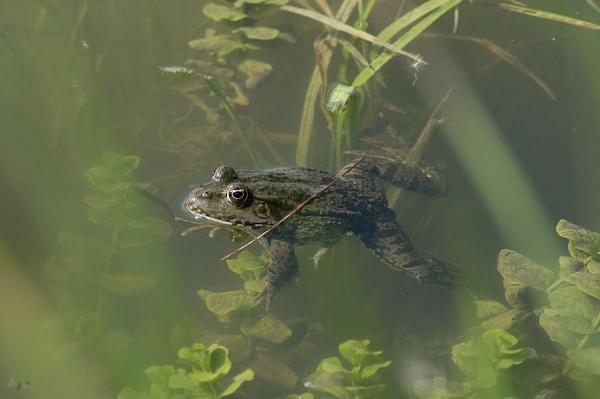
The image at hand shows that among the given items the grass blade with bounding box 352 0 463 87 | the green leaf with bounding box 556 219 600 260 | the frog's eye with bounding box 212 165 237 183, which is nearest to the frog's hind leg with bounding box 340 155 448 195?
the grass blade with bounding box 352 0 463 87

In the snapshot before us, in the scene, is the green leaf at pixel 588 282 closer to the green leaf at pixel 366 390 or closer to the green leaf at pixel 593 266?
the green leaf at pixel 593 266

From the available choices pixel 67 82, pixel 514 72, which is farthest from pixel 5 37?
pixel 514 72

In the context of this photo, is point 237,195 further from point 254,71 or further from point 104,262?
point 254,71

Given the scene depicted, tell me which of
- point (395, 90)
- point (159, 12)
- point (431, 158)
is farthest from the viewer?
point (159, 12)

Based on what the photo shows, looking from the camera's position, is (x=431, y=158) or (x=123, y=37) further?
(x=123, y=37)

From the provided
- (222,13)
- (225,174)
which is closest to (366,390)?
(225,174)

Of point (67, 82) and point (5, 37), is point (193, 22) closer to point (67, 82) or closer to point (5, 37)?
point (67, 82)
